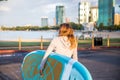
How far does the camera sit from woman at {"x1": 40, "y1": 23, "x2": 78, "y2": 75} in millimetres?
5734

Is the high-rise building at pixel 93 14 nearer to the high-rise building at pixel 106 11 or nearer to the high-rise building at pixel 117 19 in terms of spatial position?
the high-rise building at pixel 106 11

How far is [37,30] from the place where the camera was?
11.4 metres

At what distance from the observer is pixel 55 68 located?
585cm

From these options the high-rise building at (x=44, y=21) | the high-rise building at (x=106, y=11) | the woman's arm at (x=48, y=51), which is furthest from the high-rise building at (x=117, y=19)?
the woman's arm at (x=48, y=51)

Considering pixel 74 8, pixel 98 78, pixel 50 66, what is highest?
pixel 74 8

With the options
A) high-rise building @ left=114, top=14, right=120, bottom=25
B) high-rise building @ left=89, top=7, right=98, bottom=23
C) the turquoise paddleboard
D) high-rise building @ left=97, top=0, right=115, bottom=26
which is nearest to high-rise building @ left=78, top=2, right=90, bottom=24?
high-rise building @ left=89, top=7, right=98, bottom=23

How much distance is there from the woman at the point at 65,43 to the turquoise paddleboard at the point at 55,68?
0.33 feet

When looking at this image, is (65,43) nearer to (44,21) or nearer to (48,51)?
(48,51)

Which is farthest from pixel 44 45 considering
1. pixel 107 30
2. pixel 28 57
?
pixel 28 57

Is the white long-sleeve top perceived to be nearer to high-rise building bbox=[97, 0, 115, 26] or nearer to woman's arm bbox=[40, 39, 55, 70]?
woman's arm bbox=[40, 39, 55, 70]

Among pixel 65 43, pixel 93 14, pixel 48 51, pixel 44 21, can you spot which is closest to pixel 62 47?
pixel 65 43

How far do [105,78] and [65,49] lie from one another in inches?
144

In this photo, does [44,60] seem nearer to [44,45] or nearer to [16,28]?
[16,28]

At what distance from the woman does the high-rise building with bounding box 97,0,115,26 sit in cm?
337
